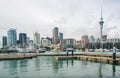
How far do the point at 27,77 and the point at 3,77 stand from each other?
4459 millimetres

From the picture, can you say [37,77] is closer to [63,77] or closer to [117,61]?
[63,77]

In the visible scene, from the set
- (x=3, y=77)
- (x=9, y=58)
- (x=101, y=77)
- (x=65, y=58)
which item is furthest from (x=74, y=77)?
(x=9, y=58)

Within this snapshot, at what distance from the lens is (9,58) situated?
10425cm

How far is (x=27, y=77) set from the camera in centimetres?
4259

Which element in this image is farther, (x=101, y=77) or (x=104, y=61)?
(x=104, y=61)

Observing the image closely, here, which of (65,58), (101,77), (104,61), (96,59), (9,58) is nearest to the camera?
(101,77)

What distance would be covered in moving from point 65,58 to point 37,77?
55379 millimetres

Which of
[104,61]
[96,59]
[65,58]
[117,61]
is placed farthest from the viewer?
[65,58]

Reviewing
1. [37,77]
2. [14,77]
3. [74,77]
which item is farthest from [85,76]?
[14,77]

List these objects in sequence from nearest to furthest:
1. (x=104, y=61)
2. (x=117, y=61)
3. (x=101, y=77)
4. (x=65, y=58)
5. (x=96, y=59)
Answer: (x=101, y=77) → (x=117, y=61) → (x=104, y=61) → (x=96, y=59) → (x=65, y=58)

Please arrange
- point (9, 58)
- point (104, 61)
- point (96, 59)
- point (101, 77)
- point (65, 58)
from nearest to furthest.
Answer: point (101, 77) → point (104, 61) → point (96, 59) → point (65, 58) → point (9, 58)

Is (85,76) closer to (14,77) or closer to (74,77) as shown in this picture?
(74,77)

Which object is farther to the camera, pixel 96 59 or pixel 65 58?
pixel 65 58

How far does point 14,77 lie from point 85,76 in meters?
12.5
